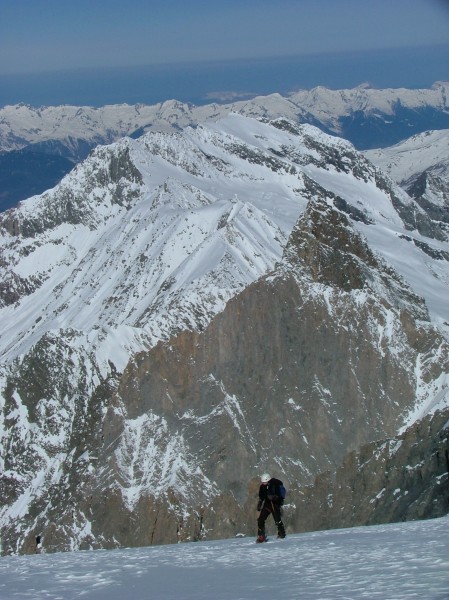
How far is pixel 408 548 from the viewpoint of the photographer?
23.5 m

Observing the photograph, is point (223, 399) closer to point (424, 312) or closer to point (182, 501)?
point (182, 501)

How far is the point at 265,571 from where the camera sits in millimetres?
22547

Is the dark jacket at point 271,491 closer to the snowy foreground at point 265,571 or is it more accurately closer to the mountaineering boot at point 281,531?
the mountaineering boot at point 281,531

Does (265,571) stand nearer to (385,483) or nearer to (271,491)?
(271,491)

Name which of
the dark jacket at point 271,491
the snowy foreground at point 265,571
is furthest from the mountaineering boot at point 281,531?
the snowy foreground at point 265,571

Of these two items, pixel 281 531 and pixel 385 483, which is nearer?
pixel 281 531

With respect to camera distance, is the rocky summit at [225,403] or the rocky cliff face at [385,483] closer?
the rocky cliff face at [385,483]

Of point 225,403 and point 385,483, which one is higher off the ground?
point 225,403

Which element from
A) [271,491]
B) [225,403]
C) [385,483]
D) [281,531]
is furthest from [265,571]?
[225,403]

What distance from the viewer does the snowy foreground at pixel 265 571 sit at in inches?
751

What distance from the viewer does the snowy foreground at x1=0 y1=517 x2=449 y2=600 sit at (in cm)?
1908

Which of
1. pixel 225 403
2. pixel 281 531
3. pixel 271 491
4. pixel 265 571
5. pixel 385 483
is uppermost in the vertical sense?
pixel 225 403

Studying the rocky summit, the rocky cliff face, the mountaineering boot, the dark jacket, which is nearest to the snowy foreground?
the mountaineering boot

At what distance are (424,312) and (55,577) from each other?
113082 mm
